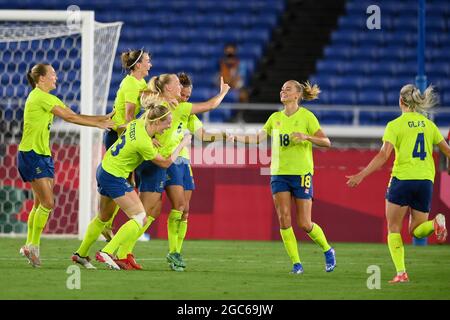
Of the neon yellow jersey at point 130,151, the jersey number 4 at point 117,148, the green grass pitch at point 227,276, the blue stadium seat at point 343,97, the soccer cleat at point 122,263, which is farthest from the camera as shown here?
the blue stadium seat at point 343,97

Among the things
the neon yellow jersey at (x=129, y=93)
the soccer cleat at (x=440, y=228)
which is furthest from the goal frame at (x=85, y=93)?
the soccer cleat at (x=440, y=228)

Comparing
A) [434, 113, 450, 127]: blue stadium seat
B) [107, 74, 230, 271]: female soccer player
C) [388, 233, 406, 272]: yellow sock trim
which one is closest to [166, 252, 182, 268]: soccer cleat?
[107, 74, 230, 271]: female soccer player

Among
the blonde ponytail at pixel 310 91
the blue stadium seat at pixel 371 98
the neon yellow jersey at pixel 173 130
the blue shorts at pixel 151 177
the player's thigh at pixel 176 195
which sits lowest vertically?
the player's thigh at pixel 176 195

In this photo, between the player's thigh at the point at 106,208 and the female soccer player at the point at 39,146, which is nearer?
the player's thigh at the point at 106,208

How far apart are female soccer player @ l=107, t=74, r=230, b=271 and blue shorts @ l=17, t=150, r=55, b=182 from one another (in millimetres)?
955

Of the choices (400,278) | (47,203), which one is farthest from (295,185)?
(47,203)

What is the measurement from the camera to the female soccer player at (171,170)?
10781 millimetres

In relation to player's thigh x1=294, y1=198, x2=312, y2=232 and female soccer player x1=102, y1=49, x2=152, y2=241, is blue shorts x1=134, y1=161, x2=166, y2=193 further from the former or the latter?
player's thigh x1=294, y1=198, x2=312, y2=232

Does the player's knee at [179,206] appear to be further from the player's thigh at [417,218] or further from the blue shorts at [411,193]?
the player's thigh at [417,218]

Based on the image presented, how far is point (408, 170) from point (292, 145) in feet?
4.70

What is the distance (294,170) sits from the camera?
1083cm

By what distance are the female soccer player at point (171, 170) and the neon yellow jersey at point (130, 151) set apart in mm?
392

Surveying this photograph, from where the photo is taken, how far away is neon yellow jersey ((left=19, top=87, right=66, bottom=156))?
437 inches
